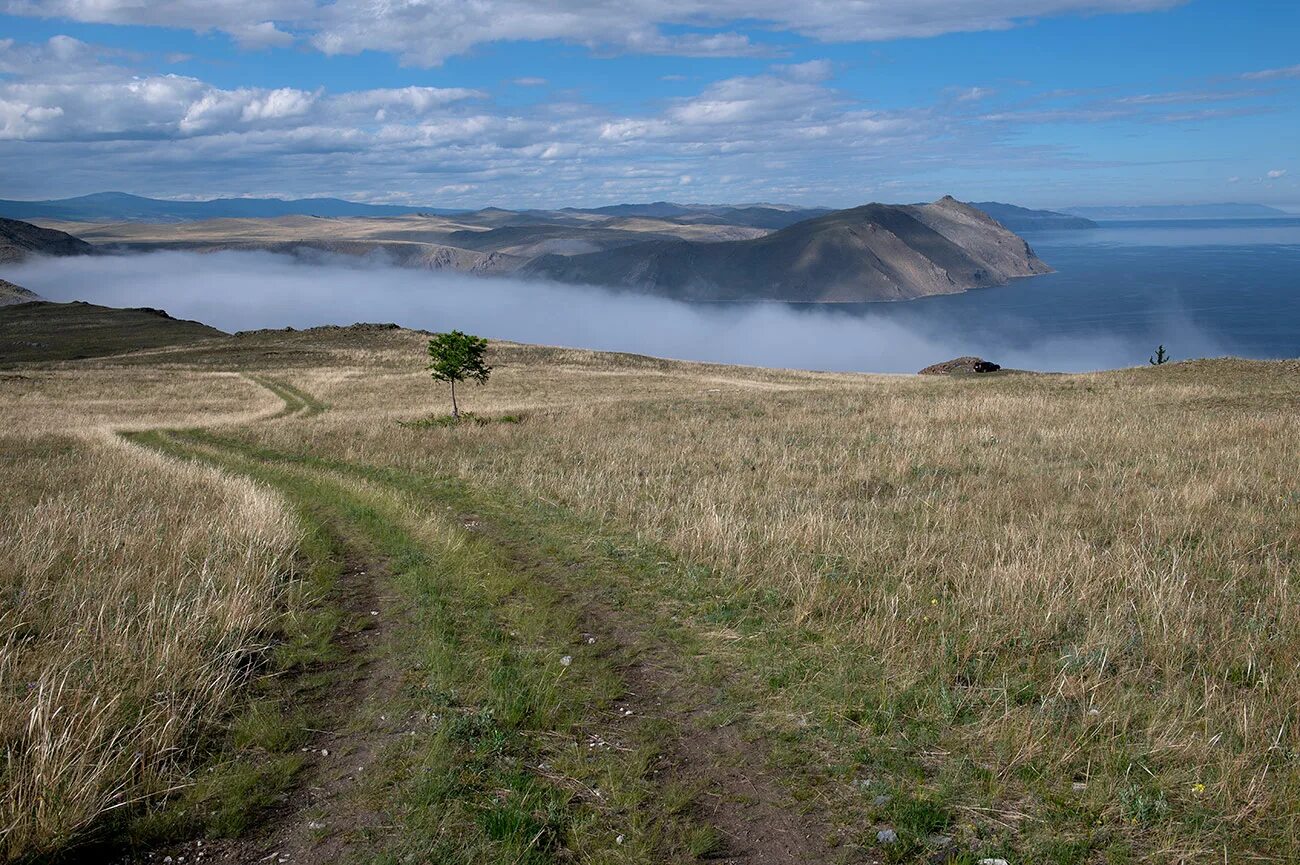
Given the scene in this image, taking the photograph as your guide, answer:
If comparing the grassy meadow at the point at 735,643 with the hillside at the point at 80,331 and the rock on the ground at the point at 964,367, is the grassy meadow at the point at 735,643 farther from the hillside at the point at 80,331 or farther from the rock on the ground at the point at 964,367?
A: the hillside at the point at 80,331

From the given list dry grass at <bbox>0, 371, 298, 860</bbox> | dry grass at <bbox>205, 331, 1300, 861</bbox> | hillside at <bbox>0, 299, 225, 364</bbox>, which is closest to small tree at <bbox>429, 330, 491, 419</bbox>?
dry grass at <bbox>205, 331, 1300, 861</bbox>

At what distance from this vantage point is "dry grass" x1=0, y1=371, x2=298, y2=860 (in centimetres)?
498

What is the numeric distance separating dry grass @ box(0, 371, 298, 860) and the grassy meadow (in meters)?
0.03

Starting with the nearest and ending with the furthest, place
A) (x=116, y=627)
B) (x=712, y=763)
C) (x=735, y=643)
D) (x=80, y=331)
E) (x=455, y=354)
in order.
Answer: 1. (x=712, y=763)
2. (x=116, y=627)
3. (x=735, y=643)
4. (x=455, y=354)
5. (x=80, y=331)

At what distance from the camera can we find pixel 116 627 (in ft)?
22.7

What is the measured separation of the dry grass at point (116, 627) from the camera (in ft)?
16.3

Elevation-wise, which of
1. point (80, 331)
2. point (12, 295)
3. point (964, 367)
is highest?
point (12, 295)

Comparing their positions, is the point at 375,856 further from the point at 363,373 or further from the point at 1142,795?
the point at 363,373

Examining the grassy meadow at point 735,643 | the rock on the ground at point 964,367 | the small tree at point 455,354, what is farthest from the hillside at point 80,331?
the grassy meadow at point 735,643

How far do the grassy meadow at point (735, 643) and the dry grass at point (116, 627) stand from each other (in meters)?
0.03

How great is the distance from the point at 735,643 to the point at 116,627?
5.59 metres

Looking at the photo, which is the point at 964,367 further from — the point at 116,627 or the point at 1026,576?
the point at 116,627

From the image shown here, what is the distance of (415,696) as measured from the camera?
6.58 metres

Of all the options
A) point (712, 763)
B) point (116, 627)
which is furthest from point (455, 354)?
point (712, 763)
